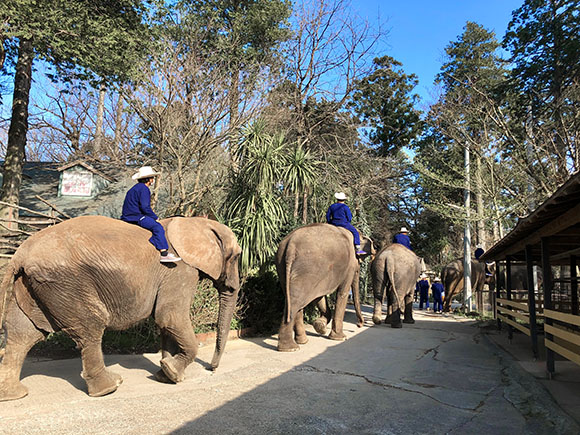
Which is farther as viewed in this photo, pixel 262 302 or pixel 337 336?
pixel 262 302

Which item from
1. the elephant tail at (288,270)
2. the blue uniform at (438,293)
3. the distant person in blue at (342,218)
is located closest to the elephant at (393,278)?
the distant person in blue at (342,218)

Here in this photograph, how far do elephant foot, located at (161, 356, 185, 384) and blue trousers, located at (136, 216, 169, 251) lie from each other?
126 cm

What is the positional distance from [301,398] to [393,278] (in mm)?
6057

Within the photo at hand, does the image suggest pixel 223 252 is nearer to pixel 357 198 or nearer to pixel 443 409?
pixel 443 409

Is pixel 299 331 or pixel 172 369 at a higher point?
pixel 299 331

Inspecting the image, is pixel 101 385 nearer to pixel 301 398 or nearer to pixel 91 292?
pixel 91 292

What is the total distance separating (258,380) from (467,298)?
12.3 metres

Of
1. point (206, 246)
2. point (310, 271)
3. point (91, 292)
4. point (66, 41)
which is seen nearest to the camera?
point (91, 292)

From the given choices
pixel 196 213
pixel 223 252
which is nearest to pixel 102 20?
pixel 196 213

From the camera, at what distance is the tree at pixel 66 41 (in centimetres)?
955

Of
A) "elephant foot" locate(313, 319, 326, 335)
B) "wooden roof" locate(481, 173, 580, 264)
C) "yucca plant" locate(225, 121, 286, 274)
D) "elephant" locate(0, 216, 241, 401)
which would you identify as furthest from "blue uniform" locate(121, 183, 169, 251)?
"elephant foot" locate(313, 319, 326, 335)

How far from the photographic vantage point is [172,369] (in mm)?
4793

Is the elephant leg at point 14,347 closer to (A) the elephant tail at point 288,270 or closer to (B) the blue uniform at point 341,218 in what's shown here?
(A) the elephant tail at point 288,270

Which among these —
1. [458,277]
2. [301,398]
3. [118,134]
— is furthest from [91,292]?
[118,134]
